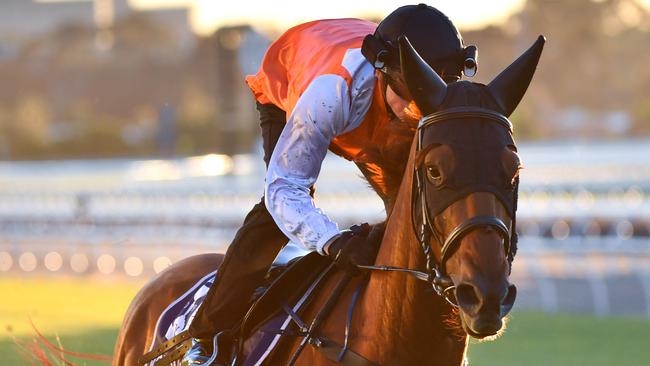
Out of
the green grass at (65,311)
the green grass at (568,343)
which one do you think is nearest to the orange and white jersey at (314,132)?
the green grass at (65,311)

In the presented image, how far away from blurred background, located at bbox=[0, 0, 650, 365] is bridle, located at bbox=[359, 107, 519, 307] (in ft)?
3.64

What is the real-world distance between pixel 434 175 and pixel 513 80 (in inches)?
13.0

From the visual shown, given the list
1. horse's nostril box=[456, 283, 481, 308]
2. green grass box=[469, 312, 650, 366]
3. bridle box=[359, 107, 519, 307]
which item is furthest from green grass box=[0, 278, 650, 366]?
horse's nostril box=[456, 283, 481, 308]

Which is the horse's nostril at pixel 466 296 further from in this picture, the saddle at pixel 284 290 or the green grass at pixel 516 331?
the green grass at pixel 516 331

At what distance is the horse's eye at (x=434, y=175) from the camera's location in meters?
3.57

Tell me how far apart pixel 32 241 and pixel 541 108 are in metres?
31.1

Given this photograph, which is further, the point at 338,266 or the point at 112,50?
the point at 112,50

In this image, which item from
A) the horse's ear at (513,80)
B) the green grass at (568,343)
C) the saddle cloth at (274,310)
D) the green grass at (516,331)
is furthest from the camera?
the green grass at (568,343)

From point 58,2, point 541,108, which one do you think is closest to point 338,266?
point 541,108

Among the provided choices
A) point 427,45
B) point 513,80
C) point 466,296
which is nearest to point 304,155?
point 427,45

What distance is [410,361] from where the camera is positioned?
3.89m

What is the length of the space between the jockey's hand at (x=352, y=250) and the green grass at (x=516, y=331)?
13.0ft

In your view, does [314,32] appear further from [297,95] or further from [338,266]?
[338,266]

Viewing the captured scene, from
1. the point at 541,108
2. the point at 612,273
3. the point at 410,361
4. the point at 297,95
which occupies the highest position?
the point at 297,95
